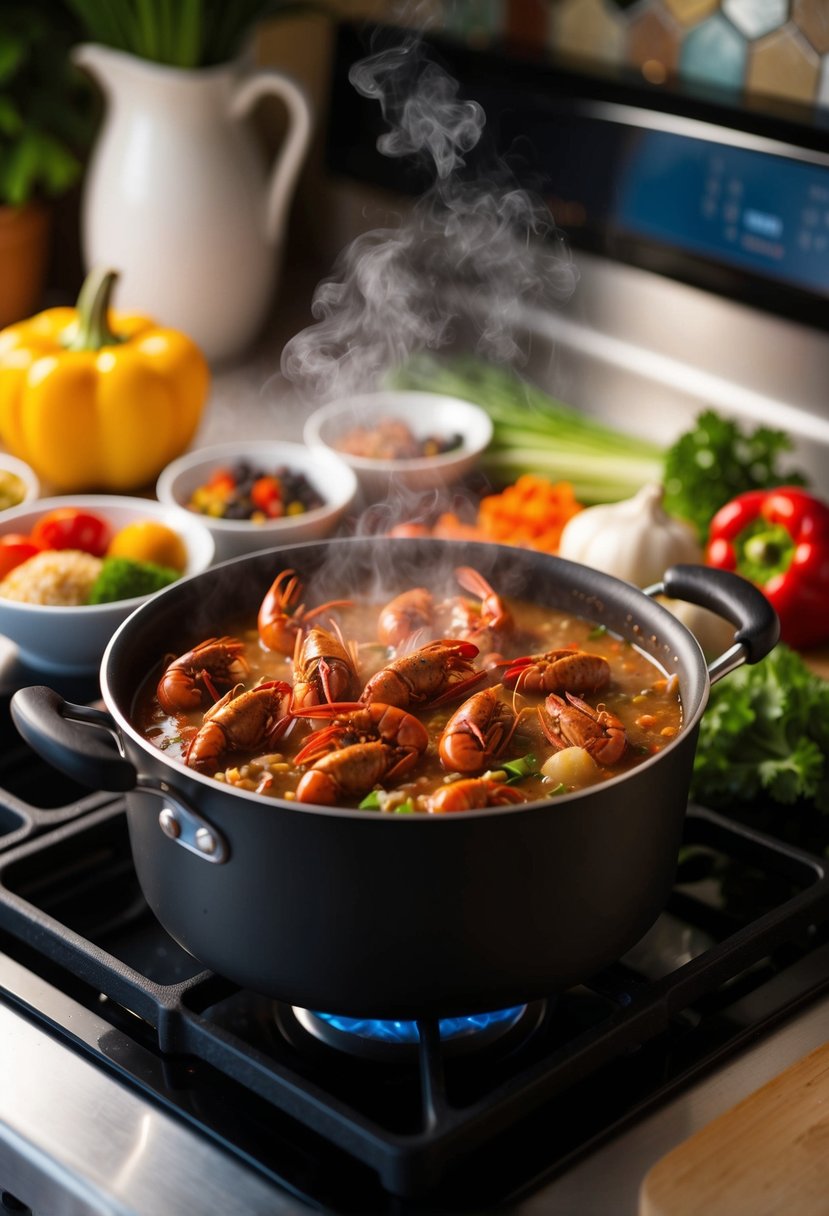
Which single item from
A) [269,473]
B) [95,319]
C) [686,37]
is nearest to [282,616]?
[269,473]

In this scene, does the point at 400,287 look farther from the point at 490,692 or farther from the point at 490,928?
the point at 490,928

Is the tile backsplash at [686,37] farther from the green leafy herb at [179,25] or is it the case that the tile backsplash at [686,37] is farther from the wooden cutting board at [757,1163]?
the wooden cutting board at [757,1163]

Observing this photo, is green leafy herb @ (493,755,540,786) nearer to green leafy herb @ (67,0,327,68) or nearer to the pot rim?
the pot rim

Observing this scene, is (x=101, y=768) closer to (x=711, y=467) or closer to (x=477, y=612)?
(x=477, y=612)

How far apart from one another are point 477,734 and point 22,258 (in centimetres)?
170

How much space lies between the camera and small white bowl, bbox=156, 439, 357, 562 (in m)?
1.83

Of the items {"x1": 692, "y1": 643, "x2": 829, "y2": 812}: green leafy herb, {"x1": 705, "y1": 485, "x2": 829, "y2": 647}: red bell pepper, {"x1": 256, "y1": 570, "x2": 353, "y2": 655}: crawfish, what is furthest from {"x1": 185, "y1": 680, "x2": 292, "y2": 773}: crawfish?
{"x1": 705, "y1": 485, "x2": 829, "y2": 647}: red bell pepper

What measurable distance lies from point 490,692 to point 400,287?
1.34 meters

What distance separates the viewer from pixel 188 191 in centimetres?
230

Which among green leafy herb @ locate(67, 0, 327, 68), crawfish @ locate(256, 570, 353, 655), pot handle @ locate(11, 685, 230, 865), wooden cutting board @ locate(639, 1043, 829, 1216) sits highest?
green leafy herb @ locate(67, 0, 327, 68)

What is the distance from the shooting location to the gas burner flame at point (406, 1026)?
1.13 m

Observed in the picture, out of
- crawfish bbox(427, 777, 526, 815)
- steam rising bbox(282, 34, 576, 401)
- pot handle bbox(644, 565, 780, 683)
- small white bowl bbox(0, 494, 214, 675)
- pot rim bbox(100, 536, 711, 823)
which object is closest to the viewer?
pot rim bbox(100, 536, 711, 823)

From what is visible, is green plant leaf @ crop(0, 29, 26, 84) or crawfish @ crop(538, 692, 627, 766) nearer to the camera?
crawfish @ crop(538, 692, 627, 766)

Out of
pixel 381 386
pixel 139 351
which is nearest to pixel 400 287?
pixel 381 386
